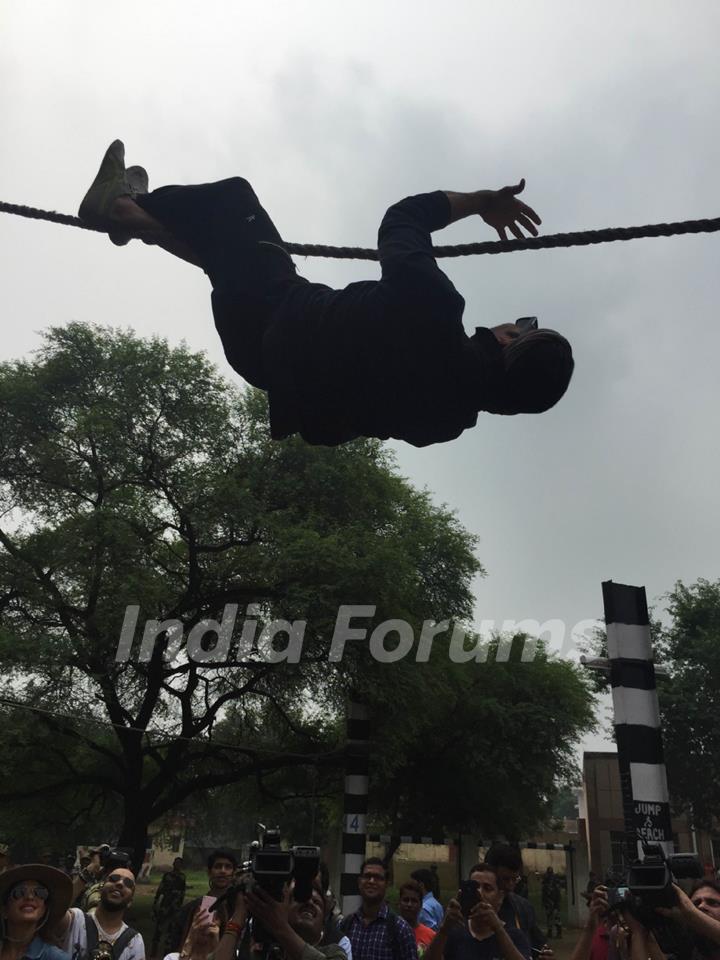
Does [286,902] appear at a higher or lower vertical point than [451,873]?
lower

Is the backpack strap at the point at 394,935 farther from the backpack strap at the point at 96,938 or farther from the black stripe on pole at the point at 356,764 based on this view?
the black stripe on pole at the point at 356,764

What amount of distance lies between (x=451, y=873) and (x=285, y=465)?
2326cm

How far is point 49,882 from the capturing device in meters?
3.35

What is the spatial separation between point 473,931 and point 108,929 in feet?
Answer: 6.48

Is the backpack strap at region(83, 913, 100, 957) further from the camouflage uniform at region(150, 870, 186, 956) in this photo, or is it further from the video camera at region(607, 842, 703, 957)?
the camouflage uniform at region(150, 870, 186, 956)

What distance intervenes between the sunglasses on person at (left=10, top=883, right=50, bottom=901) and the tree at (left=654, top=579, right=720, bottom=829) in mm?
20293

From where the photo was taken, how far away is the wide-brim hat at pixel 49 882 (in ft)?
10.8

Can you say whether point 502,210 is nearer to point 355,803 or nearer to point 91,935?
point 91,935

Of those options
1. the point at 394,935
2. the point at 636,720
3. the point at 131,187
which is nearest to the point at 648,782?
the point at 636,720

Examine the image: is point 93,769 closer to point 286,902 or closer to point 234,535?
point 234,535

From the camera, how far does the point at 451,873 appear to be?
106 feet

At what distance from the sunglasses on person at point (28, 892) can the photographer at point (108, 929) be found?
64 cm

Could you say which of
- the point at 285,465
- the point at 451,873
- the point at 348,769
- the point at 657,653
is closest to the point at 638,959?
the point at 348,769

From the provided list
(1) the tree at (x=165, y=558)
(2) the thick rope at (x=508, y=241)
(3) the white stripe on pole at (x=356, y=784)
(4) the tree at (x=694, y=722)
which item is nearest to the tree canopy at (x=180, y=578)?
(1) the tree at (x=165, y=558)
